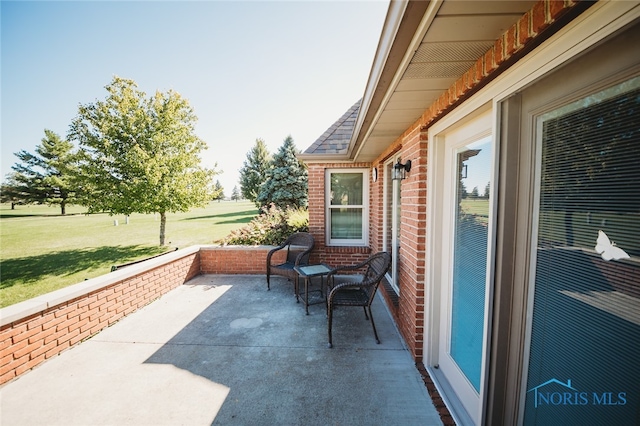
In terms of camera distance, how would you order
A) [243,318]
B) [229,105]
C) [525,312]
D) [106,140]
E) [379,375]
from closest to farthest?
[525,312], [379,375], [243,318], [106,140], [229,105]

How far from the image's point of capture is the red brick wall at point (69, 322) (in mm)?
2504

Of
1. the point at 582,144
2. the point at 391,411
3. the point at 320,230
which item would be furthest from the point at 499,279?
the point at 320,230

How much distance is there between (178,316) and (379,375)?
3.06 metres

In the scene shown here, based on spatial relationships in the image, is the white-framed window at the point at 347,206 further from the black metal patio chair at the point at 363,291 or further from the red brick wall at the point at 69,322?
the red brick wall at the point at 69,322

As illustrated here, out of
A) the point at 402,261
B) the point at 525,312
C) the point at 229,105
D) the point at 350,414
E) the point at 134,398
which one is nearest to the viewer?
the point at 525,312

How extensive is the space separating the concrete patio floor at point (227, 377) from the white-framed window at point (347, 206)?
7.88 ft

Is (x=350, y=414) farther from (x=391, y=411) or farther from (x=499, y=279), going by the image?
(x=499, y=279)

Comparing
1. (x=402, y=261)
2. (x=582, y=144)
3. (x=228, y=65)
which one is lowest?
(x=402, y=261)

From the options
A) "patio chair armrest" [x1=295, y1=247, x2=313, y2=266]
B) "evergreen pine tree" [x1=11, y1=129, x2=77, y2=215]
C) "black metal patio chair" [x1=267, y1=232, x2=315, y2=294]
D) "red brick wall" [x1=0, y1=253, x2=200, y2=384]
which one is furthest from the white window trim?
"evergreen pine tree" [x1=11, y1=129, x2=77, y2=215]

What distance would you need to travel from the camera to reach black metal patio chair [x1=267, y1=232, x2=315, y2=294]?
4.95m

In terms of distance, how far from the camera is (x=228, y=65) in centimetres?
573

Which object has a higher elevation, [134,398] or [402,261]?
[402,261]

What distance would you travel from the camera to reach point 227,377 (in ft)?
8.46

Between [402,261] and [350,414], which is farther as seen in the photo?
[402,261]
